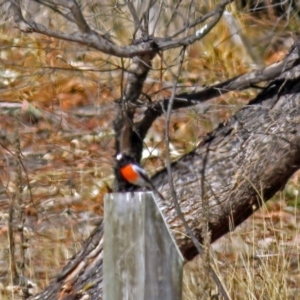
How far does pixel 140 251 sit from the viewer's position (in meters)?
2.26

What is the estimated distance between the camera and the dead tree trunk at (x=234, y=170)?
426 centimetres

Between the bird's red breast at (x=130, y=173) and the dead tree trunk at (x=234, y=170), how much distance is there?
0.37 meters

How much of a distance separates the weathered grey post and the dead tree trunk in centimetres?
199

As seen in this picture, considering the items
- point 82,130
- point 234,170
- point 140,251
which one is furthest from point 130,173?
point 82,130

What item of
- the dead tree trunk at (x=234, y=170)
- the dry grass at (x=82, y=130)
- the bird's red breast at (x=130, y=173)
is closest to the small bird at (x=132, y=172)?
the bird's red breast at (x=130, y=173)

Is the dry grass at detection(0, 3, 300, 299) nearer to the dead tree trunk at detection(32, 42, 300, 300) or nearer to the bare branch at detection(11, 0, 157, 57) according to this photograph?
the dead tree trunk at detection(32, 42, 300, 300)

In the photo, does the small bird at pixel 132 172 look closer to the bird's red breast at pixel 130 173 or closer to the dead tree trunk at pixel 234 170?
the bird's red breast at pixel 130 173

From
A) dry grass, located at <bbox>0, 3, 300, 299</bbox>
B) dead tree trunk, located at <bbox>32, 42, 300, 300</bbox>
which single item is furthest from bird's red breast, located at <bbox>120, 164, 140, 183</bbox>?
dry grass, located at <bbox>0, 3, 300, 299</bbox>

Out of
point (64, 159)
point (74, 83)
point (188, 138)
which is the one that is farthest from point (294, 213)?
point (74, 83)

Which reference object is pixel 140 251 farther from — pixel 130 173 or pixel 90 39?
pixel 90 39

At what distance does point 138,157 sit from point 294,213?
186 cm

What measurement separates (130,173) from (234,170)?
582 millimetres

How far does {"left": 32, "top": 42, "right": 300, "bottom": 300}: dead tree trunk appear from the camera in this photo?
426 cm

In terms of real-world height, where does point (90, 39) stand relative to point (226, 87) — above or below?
above
